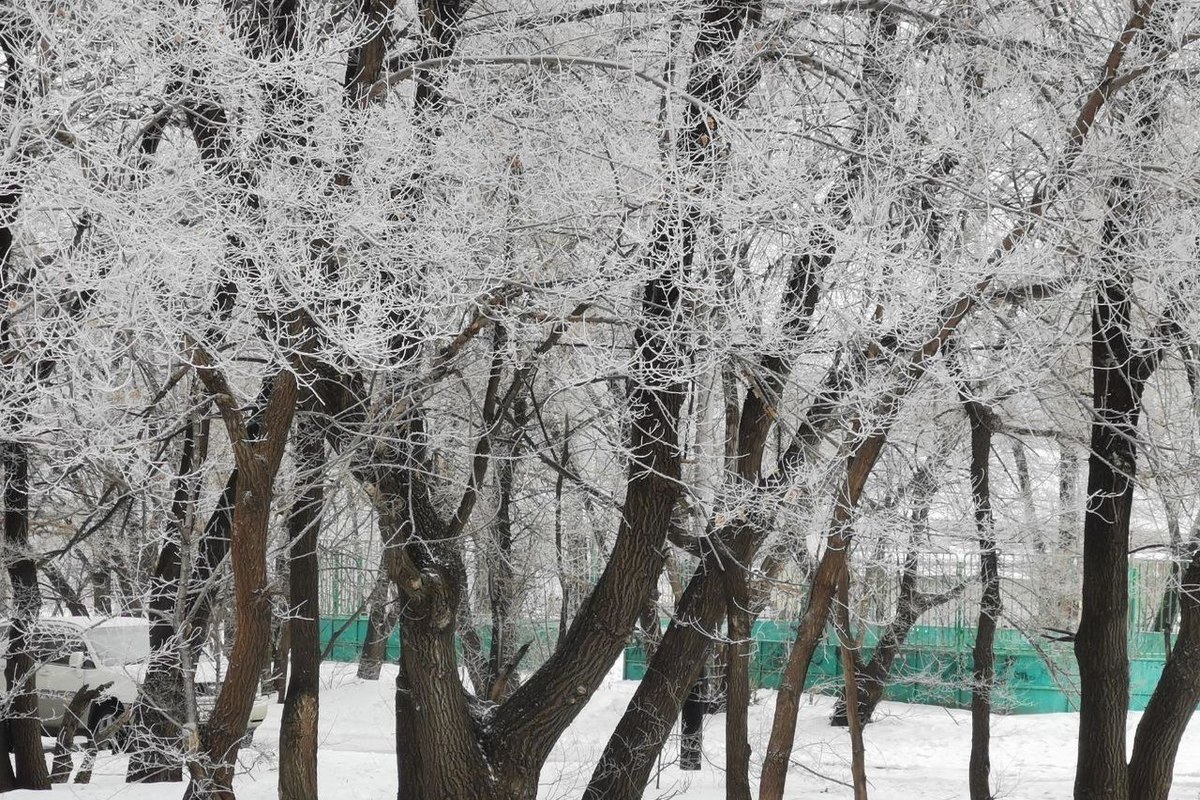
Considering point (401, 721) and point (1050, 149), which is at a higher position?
point (1050, 149)

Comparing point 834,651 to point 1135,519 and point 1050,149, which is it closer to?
point 1135,519

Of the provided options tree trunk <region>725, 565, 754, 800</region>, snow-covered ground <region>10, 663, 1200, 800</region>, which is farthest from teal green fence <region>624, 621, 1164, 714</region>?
tree trunk <region>725, 565, 754, 800</region>

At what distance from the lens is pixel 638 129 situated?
6.43m

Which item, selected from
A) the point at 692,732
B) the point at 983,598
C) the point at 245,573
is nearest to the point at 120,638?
the point at 692,732

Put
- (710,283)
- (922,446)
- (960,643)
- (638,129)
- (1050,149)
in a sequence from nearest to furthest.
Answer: (710,283)
(638,129)
(1050,149)
(922,446)
(960,643)

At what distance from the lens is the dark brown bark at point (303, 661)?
8891 millimetres

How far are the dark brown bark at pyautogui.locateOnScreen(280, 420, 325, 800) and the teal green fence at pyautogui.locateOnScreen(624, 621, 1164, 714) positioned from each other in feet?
31.4

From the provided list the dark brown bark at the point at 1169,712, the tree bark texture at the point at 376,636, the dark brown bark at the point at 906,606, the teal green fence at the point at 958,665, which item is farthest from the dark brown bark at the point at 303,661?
the teal green fence at the point at 958,665

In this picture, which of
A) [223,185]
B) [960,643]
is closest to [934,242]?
[223,185]

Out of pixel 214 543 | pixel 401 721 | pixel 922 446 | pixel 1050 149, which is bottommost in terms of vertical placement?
pixel 401 721

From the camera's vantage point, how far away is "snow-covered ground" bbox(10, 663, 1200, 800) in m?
12.4

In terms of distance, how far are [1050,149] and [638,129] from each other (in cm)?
239

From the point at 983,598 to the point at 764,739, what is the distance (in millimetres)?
4299

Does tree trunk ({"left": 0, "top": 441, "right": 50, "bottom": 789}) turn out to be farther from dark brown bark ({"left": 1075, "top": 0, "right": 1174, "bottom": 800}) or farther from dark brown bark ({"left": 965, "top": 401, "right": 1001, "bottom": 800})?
dark brown bark ({"left": 1075, "top": 0, "right": 1174, "bottom": 800})
